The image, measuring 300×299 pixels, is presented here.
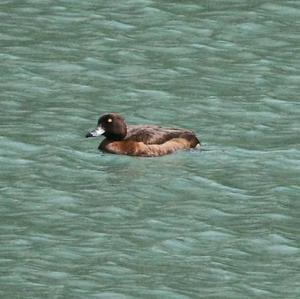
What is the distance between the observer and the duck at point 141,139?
28.8 metres

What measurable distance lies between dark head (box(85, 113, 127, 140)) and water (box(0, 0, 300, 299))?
234 millimetres

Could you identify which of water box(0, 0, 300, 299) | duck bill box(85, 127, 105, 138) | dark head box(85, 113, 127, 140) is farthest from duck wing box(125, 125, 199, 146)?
duck bill box(85, 127, 105, 138)

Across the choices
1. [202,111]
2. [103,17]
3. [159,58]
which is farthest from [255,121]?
[103,17]

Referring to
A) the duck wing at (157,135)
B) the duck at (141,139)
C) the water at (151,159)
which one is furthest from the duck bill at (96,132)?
the duck wing at (157,135)

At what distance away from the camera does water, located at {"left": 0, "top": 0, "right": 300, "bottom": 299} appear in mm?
23672

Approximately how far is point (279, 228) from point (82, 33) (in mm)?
10058

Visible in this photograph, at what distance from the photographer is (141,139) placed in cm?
2895

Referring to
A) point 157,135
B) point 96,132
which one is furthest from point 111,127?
point 157,135

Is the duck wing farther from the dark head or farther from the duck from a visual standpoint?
the dark head

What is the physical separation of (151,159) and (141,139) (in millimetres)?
326

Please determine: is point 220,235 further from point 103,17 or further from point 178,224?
point 103,17

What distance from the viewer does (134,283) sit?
23.2 meters

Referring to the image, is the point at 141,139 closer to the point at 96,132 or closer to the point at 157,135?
the point at 157,135

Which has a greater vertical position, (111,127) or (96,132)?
(111,127)
